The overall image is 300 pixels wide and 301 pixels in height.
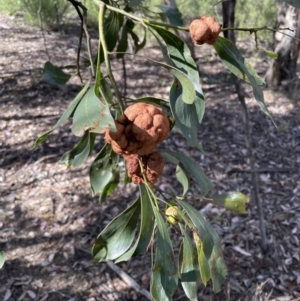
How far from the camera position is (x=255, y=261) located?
2.41m

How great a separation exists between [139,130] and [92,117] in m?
0.07

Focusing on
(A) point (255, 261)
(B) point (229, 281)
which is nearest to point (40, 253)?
(B) point (229, 281)

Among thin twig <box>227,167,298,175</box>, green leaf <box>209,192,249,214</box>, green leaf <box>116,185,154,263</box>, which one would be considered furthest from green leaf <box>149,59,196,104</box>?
thin twig <box>227,167,298,175</box>

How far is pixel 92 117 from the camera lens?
0.59 m

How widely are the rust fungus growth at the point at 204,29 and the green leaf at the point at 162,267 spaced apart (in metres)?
0.29

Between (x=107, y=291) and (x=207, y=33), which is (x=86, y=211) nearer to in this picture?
(x=107, y=291)

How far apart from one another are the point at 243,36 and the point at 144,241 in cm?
468

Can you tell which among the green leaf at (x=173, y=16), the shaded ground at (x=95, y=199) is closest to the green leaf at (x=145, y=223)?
the green leaf at (x=173, y=16)

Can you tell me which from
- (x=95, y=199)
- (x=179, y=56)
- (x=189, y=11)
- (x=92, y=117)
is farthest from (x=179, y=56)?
(x=189, y=11)

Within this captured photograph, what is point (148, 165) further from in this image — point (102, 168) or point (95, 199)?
point (95, 199)

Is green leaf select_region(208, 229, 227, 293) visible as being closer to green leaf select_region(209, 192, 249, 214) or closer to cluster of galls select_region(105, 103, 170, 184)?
green leaf select_region(209, 192, 249, 214)

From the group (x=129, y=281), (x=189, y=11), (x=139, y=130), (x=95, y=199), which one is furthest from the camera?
(x=189, y=11)

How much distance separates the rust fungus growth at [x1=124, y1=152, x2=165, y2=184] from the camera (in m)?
0.65

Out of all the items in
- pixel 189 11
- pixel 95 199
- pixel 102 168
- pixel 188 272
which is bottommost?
pixel 95 199
